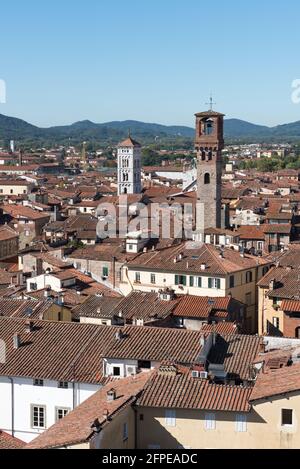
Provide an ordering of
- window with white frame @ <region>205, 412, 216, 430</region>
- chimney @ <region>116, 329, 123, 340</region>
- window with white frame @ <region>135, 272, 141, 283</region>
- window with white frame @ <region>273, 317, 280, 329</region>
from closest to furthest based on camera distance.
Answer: window with white frame @ <region>205, 412, 216, 430</region>, chimney @ <region>116, 329, 123, 340</region>, window with white frame @ <region>273, 317, 280, 329</region>, window with white frame @ <region>135, 272, 141, 283</region>

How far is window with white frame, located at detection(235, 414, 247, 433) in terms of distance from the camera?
56.6 ft

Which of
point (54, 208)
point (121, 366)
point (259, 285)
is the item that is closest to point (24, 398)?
point (121, 366)

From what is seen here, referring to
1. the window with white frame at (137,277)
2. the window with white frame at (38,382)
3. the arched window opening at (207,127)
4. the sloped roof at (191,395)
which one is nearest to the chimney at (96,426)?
the sloped roof at (191,395)

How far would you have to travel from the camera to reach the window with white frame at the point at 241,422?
17.2 meters

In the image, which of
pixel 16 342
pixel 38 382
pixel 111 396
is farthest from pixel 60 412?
pixel 111 396

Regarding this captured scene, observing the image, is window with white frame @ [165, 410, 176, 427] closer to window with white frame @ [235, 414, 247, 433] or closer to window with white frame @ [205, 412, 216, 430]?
window with white frame @ [205, 412, 216, 430]

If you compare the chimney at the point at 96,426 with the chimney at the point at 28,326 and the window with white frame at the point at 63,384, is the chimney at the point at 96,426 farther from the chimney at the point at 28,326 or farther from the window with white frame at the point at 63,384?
the chimney at the point at 28,326

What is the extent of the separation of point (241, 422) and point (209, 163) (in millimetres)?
42298

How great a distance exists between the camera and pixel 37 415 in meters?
21.9

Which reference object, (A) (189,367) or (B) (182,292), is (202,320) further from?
(A) (189,367)

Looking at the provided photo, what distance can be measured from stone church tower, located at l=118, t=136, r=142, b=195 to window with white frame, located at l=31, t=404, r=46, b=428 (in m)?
67.5

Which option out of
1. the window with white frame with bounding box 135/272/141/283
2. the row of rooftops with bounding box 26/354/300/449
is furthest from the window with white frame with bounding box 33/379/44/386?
the window with white frame with bounding box 135/272/141/283

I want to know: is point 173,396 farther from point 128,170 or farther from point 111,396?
point 128,170

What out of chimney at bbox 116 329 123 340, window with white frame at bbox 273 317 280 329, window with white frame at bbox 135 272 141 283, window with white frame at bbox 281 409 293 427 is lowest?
window with white frame at bbox 273 317 280 329
